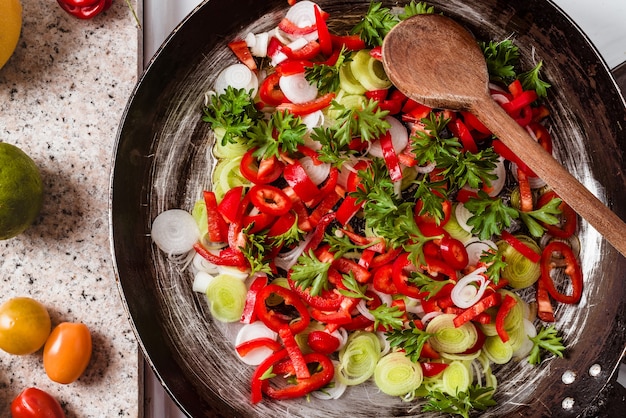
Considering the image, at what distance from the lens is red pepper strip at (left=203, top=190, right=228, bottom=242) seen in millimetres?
2141

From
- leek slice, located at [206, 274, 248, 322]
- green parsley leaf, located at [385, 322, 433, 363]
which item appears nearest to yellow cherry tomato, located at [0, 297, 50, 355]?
leek slice, located at [206, 274, 248, 322]

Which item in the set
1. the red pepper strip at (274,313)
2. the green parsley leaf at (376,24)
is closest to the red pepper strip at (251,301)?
the red pepper strip at (274,313)

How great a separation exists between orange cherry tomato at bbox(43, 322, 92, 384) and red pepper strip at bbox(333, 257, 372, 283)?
870mm

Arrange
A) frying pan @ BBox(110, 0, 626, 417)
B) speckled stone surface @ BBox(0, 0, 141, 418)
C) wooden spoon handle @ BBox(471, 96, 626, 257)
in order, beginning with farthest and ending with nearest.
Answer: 1. speckled stone surface @ BBox(0, 0, 141, 418)
2. frying pan @ BBox(110, 0, 626, 417)
3. wooden spoon handle @ BBox(471, 96, 626, 257)

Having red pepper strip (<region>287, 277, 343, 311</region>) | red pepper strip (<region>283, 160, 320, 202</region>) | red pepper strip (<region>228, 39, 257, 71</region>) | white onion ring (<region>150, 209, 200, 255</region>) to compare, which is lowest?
white onion ring (<region>150, 209, 200, 255</region>)

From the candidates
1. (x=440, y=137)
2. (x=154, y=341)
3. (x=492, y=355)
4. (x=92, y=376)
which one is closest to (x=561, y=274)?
(x=492, y=355)

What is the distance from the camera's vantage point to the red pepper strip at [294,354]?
2098mm

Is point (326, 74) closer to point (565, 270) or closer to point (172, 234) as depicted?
point (172, 234)

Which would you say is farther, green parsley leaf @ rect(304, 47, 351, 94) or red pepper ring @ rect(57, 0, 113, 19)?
red pepper ring @ rect(57, 0, 113, 19)

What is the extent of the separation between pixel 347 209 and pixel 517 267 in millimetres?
596

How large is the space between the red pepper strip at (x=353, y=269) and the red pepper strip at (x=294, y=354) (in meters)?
0.26

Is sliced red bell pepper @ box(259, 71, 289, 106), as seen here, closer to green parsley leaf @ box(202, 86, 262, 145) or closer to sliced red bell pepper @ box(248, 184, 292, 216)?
green parsley leaf @ box(202, 86, 262, 145)

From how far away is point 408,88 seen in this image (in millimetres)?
2008

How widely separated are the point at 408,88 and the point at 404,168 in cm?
27
